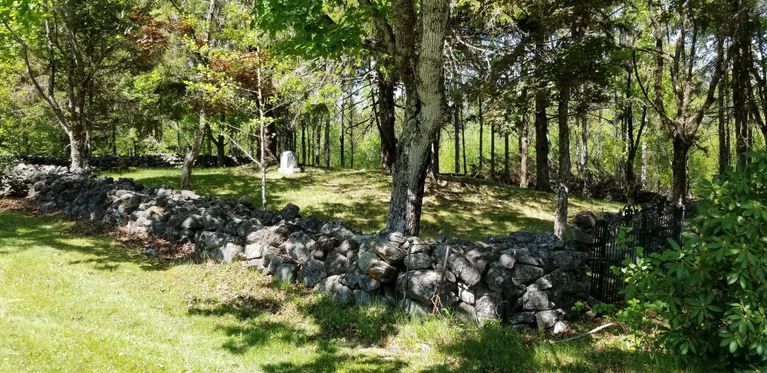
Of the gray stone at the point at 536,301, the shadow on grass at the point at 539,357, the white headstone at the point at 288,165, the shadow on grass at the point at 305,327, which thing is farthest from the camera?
the white headstone at the point at 288,165

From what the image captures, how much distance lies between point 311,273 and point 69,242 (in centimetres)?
662

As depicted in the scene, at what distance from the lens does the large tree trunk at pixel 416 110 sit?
731 cm

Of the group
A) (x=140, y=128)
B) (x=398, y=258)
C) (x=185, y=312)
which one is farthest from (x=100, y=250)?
(x=140, y=128)

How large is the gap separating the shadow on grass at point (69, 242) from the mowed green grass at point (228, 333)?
0.63 m

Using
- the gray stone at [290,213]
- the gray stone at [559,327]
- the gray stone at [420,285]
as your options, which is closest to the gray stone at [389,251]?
the gray stone at [420,285]

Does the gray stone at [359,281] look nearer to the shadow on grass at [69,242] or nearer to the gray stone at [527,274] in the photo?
the gray stone at [527,274]

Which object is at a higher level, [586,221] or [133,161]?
[133,161]

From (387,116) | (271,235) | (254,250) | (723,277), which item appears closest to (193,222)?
(254,250)

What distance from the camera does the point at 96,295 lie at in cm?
700

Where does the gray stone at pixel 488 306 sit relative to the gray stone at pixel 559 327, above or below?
above

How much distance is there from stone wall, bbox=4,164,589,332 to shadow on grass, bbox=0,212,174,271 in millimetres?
1237

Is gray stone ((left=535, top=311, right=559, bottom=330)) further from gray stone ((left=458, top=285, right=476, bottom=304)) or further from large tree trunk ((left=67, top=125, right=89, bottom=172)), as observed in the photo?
large tree trunk ((left=67, top=125, right=89, bottom=172))

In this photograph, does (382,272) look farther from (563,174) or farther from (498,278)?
(563,174)

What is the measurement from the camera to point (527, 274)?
628cm
